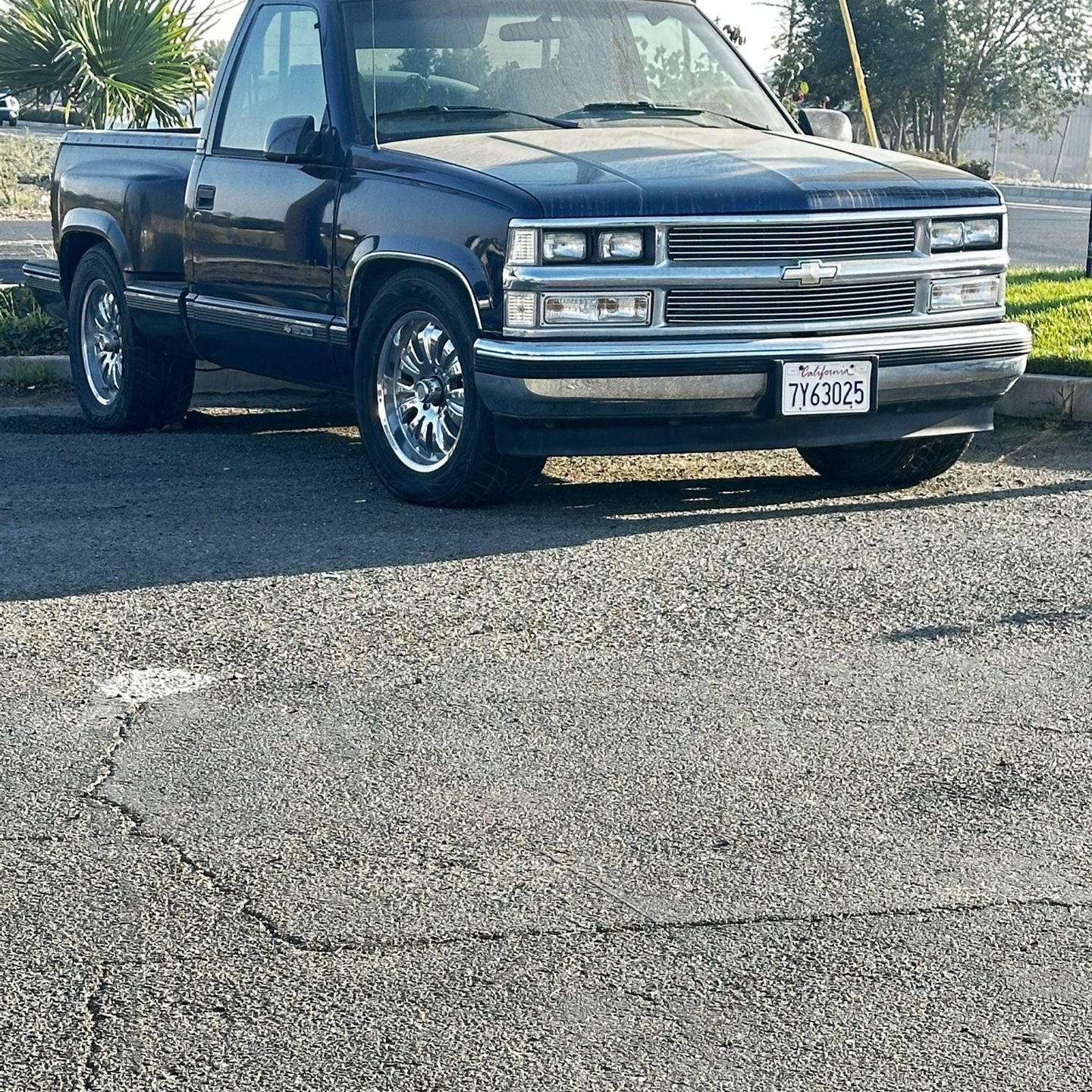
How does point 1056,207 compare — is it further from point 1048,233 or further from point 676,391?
point 676,391

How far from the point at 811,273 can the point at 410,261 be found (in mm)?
1477

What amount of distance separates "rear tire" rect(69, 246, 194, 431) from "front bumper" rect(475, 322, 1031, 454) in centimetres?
281

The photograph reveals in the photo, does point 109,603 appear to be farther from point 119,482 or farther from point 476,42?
point 476,42

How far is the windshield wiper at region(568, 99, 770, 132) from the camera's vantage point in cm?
778

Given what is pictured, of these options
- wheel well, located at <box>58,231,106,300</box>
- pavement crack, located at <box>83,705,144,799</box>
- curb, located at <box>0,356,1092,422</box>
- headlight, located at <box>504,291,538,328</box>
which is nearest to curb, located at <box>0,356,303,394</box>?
wheel well, located at <box>58,231,106,300</box>

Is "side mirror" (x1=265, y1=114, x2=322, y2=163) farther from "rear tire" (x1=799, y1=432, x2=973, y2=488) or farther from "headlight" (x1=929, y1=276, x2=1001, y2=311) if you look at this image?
"headlight" (x1=929, y1=276, x2=1001, y2=311)

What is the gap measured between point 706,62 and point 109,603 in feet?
13.6

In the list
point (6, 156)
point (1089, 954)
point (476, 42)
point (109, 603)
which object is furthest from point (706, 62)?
point (6, 156)

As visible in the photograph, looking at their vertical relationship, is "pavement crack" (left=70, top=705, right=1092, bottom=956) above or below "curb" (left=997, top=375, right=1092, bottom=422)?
below

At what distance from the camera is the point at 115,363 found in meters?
9.23

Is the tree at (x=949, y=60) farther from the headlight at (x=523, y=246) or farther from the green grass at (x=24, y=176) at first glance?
the headlight at (x=523, y=246)

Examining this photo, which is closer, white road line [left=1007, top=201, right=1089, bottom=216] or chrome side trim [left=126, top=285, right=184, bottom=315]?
chrome side trim [left=126, top=285, right=184, bottom=315]

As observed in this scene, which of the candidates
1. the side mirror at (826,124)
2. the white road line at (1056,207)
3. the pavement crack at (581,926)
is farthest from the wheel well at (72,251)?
the white road line at (1056,207)

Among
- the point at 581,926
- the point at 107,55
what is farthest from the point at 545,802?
the point at 107,55
